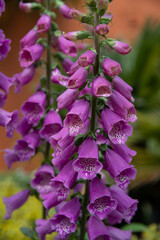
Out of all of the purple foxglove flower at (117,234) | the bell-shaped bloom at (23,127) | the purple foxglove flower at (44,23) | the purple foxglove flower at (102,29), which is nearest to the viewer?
the purple foxglove flower at (102,29)

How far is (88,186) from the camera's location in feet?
4.26

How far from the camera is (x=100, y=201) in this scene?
122 centimetres

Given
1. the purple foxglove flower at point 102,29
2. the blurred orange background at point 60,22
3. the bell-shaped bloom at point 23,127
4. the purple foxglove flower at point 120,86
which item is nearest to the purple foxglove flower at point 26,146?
the bell-shaped bloom at point 23,127

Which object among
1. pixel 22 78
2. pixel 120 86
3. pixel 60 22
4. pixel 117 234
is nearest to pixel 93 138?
pixel 120 86

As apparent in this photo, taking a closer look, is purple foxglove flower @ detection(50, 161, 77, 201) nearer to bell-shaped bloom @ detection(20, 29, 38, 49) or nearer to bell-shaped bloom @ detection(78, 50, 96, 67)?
bell-shaped bloom @ detection(78, 50, 96, 67)

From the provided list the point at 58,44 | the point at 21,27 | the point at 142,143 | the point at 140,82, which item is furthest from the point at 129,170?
the point at 21,27

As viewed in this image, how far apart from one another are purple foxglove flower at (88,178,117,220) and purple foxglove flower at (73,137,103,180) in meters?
0.09

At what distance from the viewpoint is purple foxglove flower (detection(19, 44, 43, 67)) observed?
1536 mm

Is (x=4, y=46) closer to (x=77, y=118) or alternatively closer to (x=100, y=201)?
(x=77, y=118)

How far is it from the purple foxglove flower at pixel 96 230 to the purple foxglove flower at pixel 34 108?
0.48 metres

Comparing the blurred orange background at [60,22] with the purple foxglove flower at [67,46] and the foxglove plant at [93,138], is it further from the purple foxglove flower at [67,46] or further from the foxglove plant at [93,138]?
the foxglove plant at [93,138]

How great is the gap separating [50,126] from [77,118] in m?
0.36

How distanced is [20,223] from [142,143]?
2.74 m

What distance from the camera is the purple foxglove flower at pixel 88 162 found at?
1.16 meters
